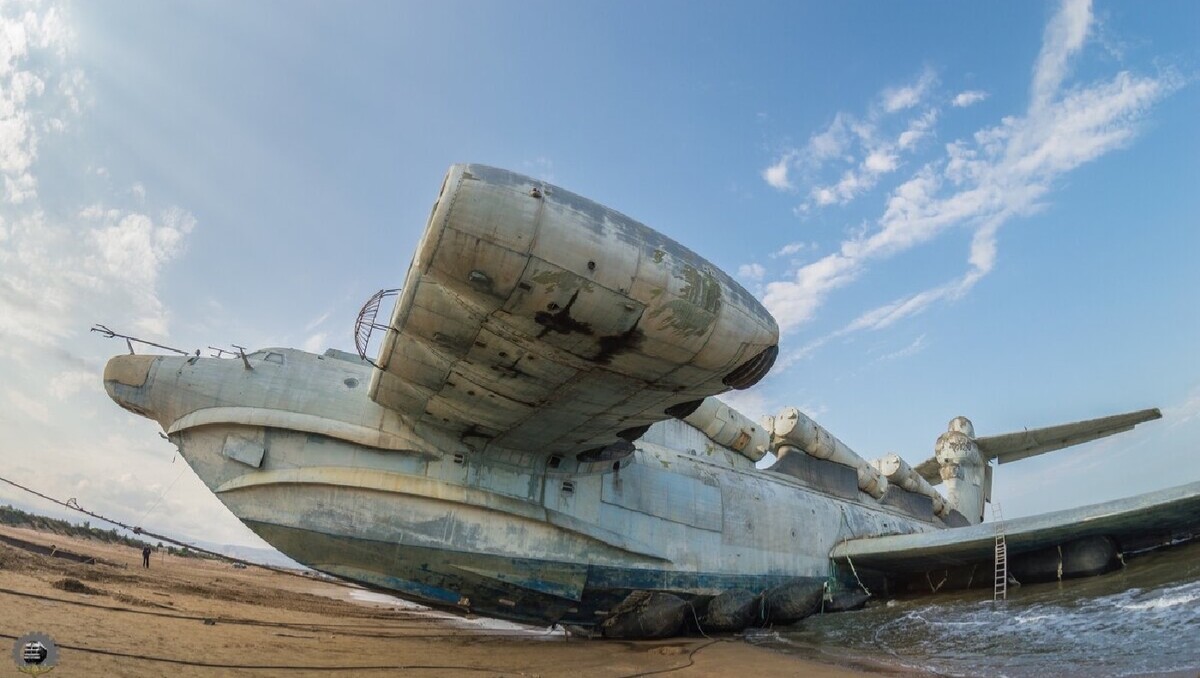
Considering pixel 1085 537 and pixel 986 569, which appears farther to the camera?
pixel 986 569

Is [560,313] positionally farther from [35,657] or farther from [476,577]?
[476,577]

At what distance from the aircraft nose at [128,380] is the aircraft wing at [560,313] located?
4.44 metres

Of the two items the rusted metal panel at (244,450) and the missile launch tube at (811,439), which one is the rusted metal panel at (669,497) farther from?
the rusted metal panel at (244,450)

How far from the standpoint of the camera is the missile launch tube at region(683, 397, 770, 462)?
16109 millimetres

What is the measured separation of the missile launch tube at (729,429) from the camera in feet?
52.9

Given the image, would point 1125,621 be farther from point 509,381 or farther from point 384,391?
point 384,391

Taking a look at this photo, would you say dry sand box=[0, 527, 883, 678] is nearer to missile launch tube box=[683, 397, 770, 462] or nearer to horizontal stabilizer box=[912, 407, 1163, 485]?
missile launch tube box=[683, 397, 770, 462]

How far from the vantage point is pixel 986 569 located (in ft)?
50.8

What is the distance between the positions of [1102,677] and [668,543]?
24.7 ft

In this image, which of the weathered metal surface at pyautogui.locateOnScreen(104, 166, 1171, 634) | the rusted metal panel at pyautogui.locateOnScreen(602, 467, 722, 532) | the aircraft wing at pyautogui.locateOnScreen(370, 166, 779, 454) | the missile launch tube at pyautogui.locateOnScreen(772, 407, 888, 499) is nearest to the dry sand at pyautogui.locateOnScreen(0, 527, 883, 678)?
the weathered metal surface at pyautogui.locateOnScreen(104, 166, 1171, 634)

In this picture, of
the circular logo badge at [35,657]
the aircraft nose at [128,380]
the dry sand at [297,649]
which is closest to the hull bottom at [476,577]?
the dry sand at [297,649]

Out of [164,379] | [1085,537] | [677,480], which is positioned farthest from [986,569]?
[164,379]

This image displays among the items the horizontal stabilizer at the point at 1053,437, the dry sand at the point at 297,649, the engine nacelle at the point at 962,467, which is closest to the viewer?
the dry sand at the point at 297,649

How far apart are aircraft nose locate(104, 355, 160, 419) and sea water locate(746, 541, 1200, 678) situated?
11.3 meters
